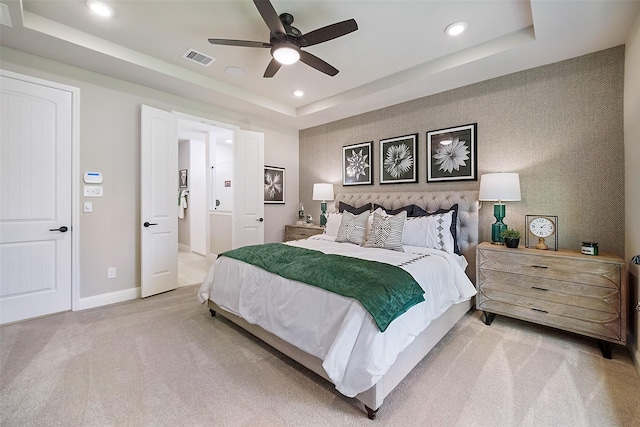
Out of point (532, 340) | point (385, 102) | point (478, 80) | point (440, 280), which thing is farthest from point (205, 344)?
point (478, 80)

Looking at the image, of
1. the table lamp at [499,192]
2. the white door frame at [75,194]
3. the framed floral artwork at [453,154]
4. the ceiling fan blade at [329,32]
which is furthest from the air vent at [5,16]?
the table lamp at [499,192]

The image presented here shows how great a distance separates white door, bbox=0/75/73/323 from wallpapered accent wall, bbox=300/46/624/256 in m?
4.30

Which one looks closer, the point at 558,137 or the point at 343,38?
the point at 343,38

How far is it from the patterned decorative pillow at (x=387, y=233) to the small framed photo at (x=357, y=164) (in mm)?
1360

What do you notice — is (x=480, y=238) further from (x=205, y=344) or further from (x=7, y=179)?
(x=7, y=179)

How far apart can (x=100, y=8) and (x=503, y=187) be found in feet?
13.1

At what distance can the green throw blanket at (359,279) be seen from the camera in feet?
5.33

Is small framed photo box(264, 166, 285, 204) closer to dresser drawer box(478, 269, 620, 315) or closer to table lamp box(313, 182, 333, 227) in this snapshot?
table lamp box(313, 182, 333, 227)

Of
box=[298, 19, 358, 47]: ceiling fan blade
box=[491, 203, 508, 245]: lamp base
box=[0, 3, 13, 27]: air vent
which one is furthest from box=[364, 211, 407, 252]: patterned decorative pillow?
box=[0, 3, 13, 27]: air vent

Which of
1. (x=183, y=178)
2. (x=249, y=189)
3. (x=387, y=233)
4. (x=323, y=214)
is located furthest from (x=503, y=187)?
(x=183, y=178)

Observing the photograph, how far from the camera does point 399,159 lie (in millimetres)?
3986

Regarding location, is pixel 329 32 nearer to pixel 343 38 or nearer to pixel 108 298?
pixel 343 38

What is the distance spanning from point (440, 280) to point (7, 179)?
4170 mm

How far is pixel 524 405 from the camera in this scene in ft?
5.45
